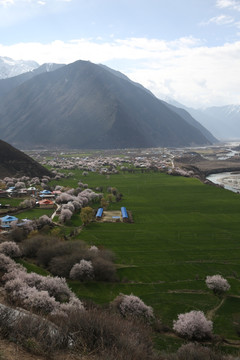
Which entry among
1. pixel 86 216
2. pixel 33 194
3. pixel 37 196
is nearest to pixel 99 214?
pixel 86 216

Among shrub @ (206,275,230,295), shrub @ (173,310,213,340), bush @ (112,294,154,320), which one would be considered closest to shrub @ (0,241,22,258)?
bush @ (112,294,154,320)

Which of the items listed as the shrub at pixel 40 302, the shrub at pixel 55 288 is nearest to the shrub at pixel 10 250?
the shrub at pixel 55 288

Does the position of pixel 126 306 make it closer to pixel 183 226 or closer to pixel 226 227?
pixel 183 226

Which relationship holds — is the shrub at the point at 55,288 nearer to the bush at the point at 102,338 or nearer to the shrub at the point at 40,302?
the shrub at the point at 40,302

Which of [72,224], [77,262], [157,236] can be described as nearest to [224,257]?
[157,236]

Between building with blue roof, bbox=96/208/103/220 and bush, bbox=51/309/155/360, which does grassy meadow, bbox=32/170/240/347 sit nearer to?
building with blue roof, bbox=96/208/103/220

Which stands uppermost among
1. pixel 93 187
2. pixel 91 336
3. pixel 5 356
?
pixel 5 356
